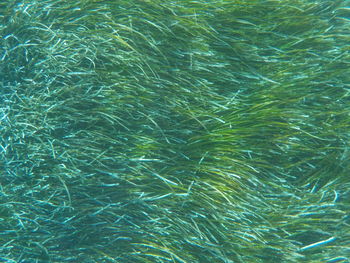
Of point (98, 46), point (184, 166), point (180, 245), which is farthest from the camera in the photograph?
point (98, 46)

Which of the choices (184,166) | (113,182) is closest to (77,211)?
(113,182)

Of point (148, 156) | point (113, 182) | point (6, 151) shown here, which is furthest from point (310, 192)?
point (6, 151)

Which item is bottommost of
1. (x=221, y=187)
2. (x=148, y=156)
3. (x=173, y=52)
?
(x=221, y=187)

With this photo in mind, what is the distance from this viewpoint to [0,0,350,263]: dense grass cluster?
7.57ft

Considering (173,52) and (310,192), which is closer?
(310,192)

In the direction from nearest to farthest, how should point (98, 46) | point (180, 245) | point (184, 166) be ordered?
point (180, 245), point (184, 166), point (98, 46)

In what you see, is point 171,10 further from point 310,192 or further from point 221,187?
point 310,192

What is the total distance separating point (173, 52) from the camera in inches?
109

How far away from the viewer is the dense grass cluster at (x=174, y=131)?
2.31 metres

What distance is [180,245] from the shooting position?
2.29 meters

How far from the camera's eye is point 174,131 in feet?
8.41

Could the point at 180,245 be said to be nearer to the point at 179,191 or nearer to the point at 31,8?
the point at 179,191

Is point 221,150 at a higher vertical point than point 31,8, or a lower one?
lower

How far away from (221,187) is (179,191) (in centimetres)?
27
